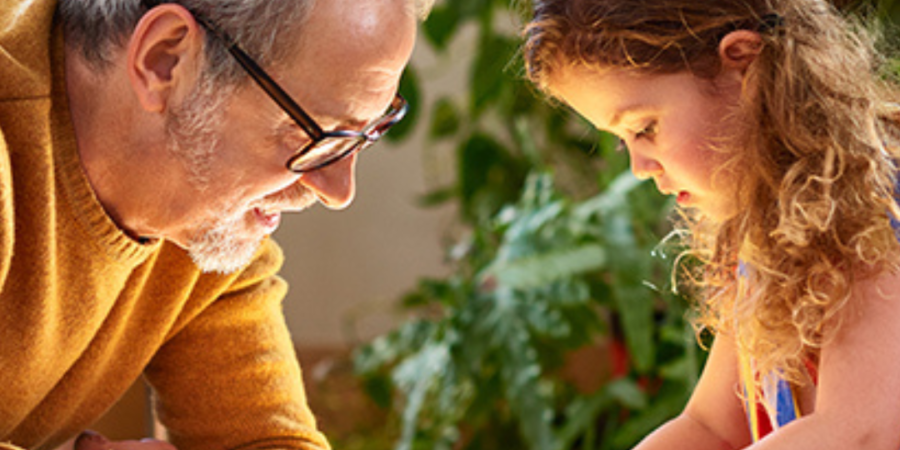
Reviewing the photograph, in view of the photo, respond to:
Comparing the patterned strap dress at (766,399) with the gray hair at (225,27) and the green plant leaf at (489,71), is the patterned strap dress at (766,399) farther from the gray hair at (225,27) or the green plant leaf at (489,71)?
the green plant leaf at (489,71)

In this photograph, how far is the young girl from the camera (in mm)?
1122

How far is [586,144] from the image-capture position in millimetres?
2980

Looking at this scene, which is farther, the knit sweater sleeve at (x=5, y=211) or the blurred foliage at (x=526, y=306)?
the blurred foliage at (x=526, y=306)

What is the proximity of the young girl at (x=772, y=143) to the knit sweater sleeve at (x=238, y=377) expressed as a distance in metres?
0.50

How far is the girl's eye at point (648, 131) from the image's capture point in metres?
1.21

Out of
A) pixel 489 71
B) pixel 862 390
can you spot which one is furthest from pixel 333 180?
pixel 489 71

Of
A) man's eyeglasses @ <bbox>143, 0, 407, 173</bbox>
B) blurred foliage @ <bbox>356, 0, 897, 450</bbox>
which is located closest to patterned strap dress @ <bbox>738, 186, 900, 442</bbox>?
man's eyeglasses @ <bbox>143, 0, 407, 173</bbox>

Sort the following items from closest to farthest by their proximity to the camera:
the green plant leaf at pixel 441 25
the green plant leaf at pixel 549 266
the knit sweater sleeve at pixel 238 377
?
the knit sweater sleeve at pixel 238 377
the green plant leaf at pixel 549 266
the green plant leaf at pixel 441 25

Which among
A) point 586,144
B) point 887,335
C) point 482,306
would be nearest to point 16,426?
point 887,335

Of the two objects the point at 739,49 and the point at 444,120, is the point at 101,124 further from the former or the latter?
the point at 444,120

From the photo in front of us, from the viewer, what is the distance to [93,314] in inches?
53.1

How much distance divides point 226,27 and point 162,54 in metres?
0.08

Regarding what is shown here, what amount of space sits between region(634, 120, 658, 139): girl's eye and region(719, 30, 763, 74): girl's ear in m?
0.09

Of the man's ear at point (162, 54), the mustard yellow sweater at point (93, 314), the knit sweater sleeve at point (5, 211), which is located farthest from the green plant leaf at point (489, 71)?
the knit sweater sleeve at point (5, 211)
